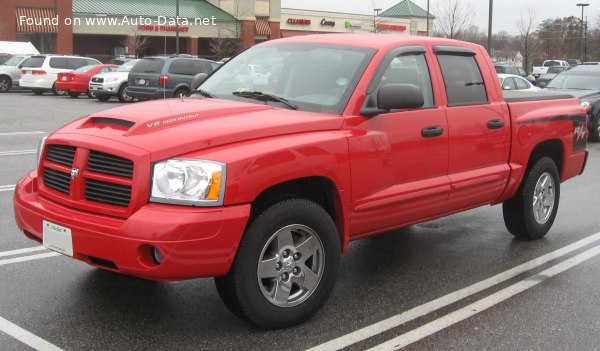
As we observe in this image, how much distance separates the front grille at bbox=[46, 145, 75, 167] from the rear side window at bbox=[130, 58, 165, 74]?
18.3m

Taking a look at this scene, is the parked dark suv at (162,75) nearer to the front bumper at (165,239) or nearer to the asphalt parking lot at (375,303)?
the asphalt parking lot at (375,303)

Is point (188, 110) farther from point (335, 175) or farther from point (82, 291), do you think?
point (82, 291)

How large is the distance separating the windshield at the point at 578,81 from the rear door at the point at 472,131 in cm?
1157

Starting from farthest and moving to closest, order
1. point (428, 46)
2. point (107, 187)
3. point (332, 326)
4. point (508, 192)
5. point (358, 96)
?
point (508, 192)
point (428, 46)
point (358, 96)
point (332, 326)
point (107, 187)

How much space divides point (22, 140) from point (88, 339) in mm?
10105

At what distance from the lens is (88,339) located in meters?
3.88

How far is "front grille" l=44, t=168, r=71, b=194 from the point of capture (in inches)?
157

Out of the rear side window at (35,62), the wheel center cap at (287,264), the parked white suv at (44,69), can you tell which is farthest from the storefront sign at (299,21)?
the wheel center cap at (287,264)

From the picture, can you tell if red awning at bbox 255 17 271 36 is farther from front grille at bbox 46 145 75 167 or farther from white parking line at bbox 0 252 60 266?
front grille at bbox 46 145 75 167

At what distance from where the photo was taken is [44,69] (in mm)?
27875

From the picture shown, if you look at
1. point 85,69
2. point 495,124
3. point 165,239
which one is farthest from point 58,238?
point 85,69

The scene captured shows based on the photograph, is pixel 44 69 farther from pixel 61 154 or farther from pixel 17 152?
pixel 61 154

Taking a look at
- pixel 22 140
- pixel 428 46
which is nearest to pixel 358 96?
pixel 428 46

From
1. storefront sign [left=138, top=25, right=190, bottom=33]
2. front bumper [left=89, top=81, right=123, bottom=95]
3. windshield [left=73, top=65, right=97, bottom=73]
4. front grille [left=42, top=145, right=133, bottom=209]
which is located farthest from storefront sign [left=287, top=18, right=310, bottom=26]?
front grille [left=42, top=145, right=133, bottom=209]
